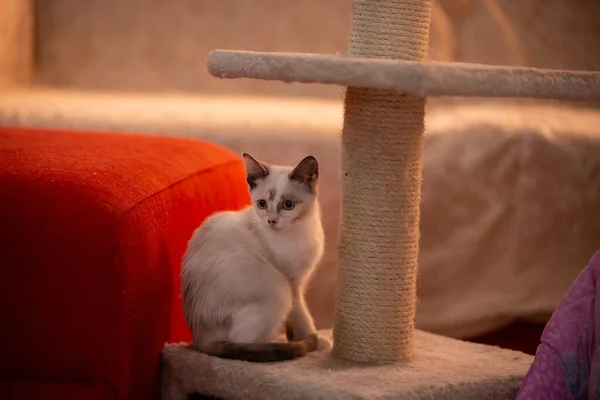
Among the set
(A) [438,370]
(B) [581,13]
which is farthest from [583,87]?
(B) [581,13]

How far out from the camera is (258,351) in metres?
1.51

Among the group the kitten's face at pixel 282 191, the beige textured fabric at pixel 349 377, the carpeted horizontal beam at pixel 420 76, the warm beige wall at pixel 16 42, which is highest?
the warm beige wall at pixel 16 42

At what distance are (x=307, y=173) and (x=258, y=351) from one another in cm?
34

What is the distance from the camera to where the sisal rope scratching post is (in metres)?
1.53

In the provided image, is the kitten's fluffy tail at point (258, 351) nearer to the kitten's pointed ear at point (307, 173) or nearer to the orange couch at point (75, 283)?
the orange couch at point (75, 283)

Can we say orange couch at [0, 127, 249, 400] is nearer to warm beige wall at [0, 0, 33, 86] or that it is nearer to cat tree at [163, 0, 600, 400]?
cat tree at [163, 0, 600, 400]

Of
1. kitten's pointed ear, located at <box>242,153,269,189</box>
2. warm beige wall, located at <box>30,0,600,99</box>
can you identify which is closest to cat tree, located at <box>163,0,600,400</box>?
kitten's pointed ear, located at <box>242,153,269,189</box>

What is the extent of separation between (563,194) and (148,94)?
1.25 meters

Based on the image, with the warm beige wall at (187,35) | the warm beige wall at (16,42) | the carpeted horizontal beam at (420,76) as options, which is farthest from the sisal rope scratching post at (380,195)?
the warm beige wall at (16,42)

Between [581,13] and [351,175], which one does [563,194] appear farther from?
[351,175]

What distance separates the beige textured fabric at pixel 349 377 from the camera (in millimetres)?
1374

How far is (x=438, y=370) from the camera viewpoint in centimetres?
150

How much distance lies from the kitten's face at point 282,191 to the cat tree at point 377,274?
0.30ft

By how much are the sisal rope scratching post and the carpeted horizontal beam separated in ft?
0.77
